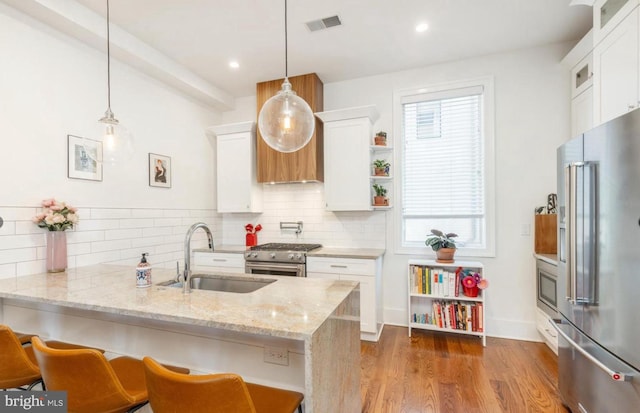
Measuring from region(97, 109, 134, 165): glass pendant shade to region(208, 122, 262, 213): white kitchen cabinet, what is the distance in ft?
6.01

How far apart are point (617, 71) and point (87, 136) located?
3955 millimetres

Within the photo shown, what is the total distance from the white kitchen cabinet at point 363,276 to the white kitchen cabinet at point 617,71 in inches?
81.7

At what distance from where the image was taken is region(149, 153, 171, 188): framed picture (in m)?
3.20

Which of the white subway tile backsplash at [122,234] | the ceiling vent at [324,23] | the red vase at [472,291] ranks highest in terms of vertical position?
the ceiling vent at [324,23]

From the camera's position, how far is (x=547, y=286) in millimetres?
2674

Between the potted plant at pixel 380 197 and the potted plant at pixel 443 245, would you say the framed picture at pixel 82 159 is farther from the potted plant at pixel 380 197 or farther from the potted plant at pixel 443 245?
the potted plant at pixel 443 245

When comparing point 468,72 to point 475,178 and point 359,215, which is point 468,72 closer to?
point 475,178

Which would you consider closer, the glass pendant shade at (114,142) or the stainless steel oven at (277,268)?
the glass pendant shade at (114,142)

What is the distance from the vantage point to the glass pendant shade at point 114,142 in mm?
1901

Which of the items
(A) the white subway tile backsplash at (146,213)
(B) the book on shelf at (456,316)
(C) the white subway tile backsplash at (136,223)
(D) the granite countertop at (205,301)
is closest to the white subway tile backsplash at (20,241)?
(D) the granite countertop at (205,301)

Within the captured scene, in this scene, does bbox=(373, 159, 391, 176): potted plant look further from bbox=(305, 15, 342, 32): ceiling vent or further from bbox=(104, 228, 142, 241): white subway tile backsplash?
bbox=(104, 228, 142, 241): white subway tile backsplash

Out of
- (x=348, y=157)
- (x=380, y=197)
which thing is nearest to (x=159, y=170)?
(x=348, y=157)

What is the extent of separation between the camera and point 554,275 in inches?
97.9

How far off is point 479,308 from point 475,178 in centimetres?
136
